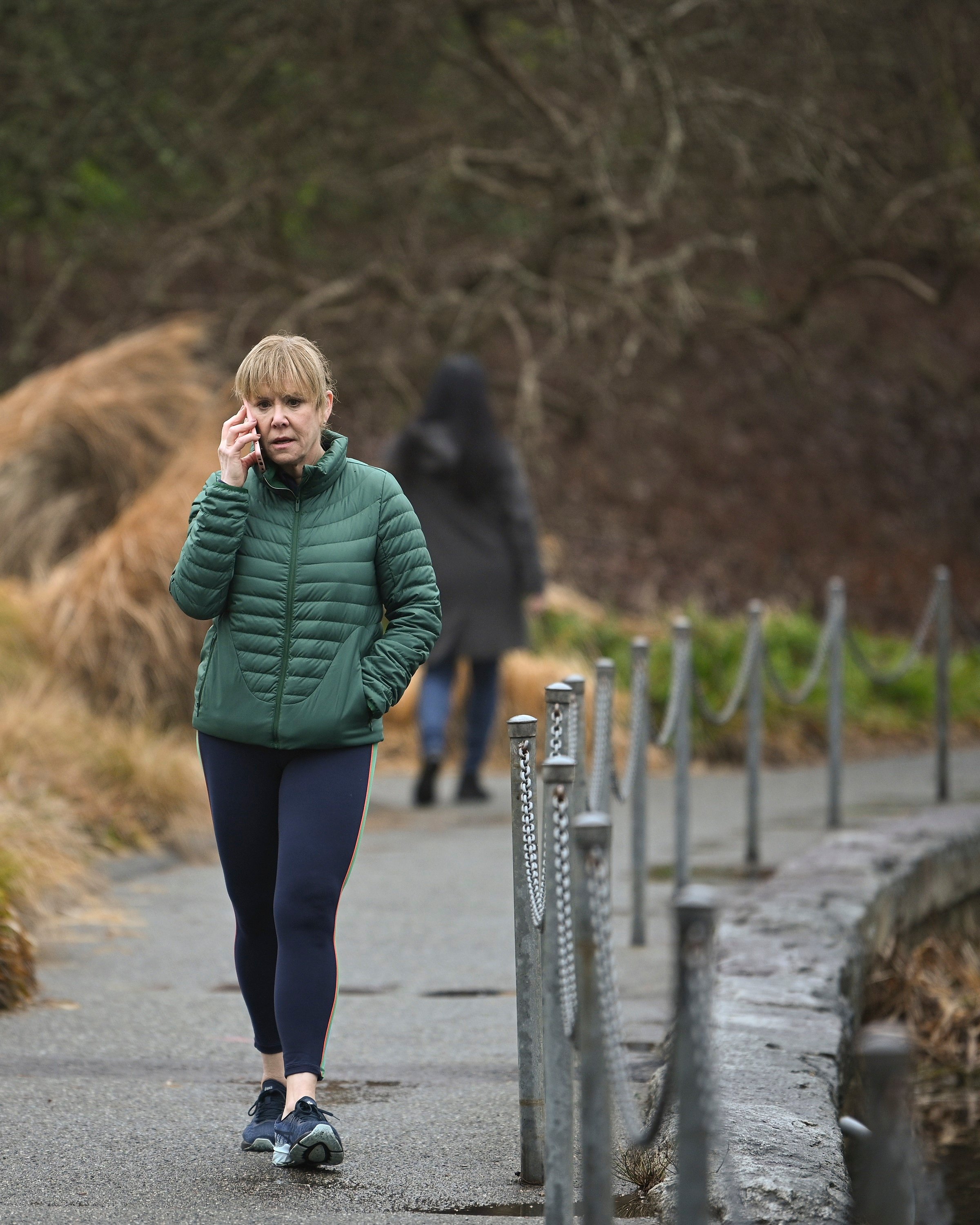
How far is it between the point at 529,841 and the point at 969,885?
4695 millimetres

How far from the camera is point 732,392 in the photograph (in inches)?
802

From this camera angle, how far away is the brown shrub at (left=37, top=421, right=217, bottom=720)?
8.23 metres

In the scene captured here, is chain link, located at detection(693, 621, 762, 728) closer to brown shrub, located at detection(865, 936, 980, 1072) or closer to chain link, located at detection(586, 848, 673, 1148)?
brown shrub, located at detection(865, 936, 980, 1072)

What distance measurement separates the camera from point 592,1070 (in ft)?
8.05

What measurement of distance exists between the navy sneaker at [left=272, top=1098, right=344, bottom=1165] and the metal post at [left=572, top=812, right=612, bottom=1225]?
3.13 feet

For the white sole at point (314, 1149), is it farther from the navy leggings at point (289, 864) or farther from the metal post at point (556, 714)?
the metal post at point (556, 714)

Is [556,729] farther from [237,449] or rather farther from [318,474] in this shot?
[237,449]

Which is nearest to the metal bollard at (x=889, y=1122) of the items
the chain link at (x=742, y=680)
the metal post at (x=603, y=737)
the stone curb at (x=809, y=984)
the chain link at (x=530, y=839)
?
the stone curb at (x=809, y=984)

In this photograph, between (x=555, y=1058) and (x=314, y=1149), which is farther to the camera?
(x=314, y=1149)

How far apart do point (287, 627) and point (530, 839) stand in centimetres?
64

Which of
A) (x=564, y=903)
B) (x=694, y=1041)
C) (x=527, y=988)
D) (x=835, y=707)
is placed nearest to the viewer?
(x=694, y=1041)

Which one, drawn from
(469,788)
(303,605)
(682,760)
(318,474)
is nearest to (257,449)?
(318,474)

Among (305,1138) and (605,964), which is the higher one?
(605,964)

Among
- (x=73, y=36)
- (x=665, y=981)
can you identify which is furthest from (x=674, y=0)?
(x=665, y=981)
